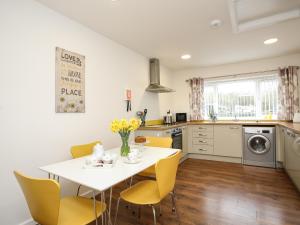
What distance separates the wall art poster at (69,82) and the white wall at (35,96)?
6 centimetres

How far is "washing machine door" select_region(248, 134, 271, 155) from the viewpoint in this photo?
3444mm

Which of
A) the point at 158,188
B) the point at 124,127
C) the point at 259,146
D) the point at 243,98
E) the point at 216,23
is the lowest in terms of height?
the point at 259,146

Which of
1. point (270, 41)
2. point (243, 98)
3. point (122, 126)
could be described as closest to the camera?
point (122, 126)

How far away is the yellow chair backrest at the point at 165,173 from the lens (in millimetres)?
1304

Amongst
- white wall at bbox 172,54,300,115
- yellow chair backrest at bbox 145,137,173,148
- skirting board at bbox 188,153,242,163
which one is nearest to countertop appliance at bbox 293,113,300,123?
white wall at bbox 172,54,300,115

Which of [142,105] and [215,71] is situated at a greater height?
[215,71]

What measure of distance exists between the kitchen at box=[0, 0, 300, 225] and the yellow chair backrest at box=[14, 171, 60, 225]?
0.11 feet

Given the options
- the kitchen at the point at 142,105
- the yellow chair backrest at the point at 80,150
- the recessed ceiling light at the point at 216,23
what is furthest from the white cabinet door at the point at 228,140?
the yellow chair backrest at the point at 80,150

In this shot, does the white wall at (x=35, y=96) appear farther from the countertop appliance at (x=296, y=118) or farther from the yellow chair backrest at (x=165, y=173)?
the countertop appliance at (x=296, y=118)

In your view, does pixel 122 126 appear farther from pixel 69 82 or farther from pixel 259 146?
pixel 259 146

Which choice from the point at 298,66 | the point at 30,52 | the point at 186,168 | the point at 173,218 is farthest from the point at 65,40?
the point at 298,66

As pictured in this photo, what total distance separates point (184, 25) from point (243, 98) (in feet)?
Answer: 9.11

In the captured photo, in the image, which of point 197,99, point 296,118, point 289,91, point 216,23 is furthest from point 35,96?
point 289,91

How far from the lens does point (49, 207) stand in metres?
1.00
